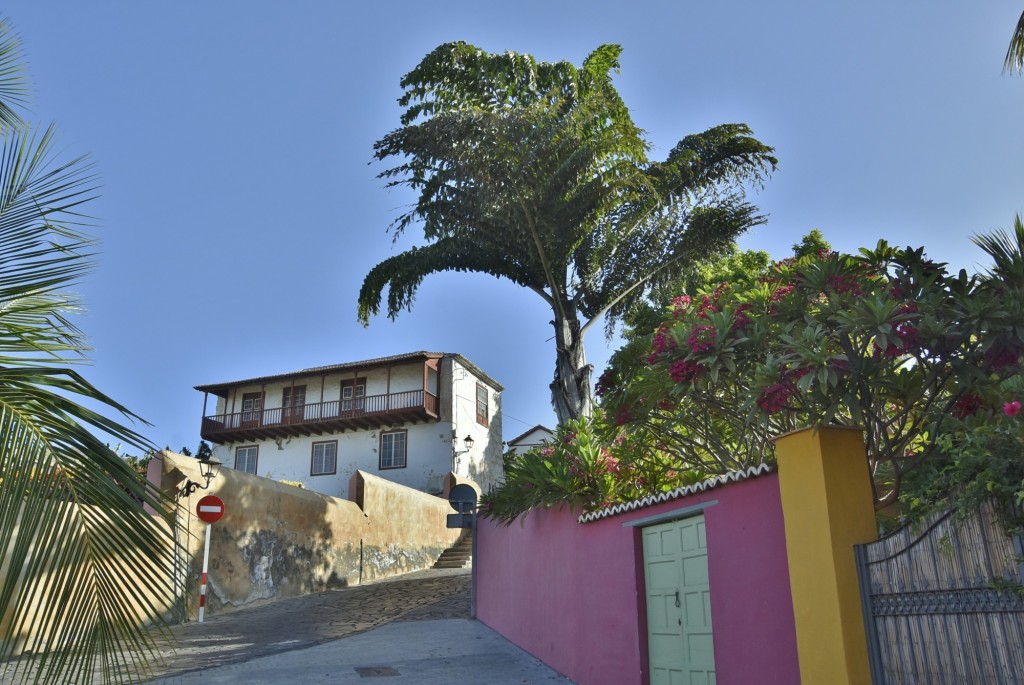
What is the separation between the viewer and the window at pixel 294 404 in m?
33.0

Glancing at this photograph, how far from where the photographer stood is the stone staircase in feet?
78.5

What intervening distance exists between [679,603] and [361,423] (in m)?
26.0

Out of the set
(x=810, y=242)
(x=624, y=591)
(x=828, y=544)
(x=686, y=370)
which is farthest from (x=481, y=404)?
(x=828, y=544)

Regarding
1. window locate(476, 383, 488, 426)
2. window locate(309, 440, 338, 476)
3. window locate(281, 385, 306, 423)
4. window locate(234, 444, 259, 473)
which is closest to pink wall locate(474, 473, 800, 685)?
window locate(309, 440, 338, 476)

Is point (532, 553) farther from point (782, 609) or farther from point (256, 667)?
point (782, 609)

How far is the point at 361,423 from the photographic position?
32.0 m

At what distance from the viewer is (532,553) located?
1162 cm

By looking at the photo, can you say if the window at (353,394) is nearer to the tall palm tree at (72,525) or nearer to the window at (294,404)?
the window at (294,404)

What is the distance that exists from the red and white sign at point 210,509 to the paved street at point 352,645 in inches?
72.5

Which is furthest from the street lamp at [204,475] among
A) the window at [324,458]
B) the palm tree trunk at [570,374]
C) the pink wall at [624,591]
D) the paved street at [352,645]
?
the window at [324,458]

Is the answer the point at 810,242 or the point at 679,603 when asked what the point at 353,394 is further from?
the point at 679,603

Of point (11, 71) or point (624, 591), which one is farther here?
point (624, 591)

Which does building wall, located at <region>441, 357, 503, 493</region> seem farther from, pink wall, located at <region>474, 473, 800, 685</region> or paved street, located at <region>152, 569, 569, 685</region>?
pink wall, located at <region>474, 473, 800, 685</region>

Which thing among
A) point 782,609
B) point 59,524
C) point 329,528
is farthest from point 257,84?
point 329,528
